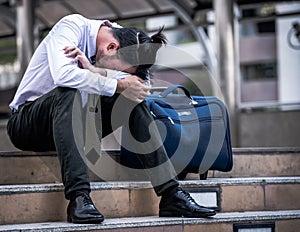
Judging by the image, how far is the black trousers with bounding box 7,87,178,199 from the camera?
2.78 meters

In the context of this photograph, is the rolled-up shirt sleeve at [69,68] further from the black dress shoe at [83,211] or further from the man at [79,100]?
the black dress shoe at [83,211]

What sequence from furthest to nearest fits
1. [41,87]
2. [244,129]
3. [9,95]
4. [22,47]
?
[9,95]
[22,47]
[244,129]
[41,87]

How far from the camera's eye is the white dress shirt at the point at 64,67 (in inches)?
113

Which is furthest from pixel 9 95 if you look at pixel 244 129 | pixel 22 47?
pixel 244 129

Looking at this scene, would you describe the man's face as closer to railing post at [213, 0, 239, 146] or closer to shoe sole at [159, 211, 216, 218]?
shoe sole at [159, 211, 216, 218]

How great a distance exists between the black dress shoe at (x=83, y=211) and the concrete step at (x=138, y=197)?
0.27 meters

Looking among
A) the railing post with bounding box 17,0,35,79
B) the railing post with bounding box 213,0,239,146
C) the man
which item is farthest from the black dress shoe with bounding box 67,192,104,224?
the railing post with bounding box 17,0,35,79

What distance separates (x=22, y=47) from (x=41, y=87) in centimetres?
651

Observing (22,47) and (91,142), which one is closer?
(91,142)

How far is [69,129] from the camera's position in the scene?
2816mm

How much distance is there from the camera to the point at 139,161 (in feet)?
10.7

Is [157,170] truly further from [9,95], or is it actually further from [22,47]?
[9,95]

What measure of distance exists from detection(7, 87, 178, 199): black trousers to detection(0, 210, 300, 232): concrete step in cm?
17

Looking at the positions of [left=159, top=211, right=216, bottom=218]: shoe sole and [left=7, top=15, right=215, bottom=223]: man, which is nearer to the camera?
[left=7, top=15, right=215, bottom=223]: man
